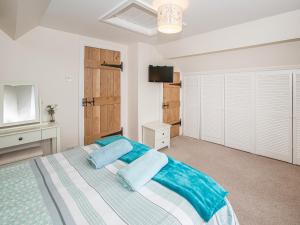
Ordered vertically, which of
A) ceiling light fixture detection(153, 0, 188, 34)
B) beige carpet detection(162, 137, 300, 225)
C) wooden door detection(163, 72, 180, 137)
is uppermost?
ceiling light fixture detection(153, 0, 188, 34)

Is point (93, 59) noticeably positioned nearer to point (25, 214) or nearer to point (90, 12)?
point (90, 12)

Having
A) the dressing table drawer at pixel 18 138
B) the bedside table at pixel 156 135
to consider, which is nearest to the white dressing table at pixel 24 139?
the dressing table drawer at pixel 18 138

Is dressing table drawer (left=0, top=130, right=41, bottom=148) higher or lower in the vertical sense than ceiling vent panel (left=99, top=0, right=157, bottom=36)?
lower

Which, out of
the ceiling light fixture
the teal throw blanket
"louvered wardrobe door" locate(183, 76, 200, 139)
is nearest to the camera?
the teal throw blanket

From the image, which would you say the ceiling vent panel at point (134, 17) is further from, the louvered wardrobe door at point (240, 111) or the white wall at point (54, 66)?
the louvered wardrobe door at point (240, 111)

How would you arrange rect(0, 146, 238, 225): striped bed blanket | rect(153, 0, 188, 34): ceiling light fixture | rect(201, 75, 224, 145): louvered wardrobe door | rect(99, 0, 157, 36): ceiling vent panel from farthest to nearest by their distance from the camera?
1. rect(201, 75, 224, 145): louvered wardrobe door
2. rect(99, 0, 157, 36): ceiling vent panel
3. rect(153, 0, 188, 34): ceiling light fixture
4. rect(0, 146, 238, 225): striped bed blanket

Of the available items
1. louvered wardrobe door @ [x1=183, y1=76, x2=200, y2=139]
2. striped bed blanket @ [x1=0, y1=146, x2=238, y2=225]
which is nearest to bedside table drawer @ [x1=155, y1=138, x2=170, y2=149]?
louvered wardrobe door @ [x1=183, y1=76, x2=200, y2=139]

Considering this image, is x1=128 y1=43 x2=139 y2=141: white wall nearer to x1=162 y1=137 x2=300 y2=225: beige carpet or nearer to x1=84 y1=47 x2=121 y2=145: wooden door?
x1=84 y1=47 x2=121 y2=145: wooden door

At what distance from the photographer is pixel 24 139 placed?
215 centimetres

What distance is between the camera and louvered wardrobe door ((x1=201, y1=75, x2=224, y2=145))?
383 centimetres

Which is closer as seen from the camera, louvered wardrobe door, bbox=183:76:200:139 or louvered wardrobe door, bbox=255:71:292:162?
louvered wardrobe door, bbox=255:71:292:162

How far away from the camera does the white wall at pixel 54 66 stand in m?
2.36

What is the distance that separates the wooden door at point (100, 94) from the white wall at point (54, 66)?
0.13 m

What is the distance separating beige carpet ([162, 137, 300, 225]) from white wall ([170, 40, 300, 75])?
1.73 meters
